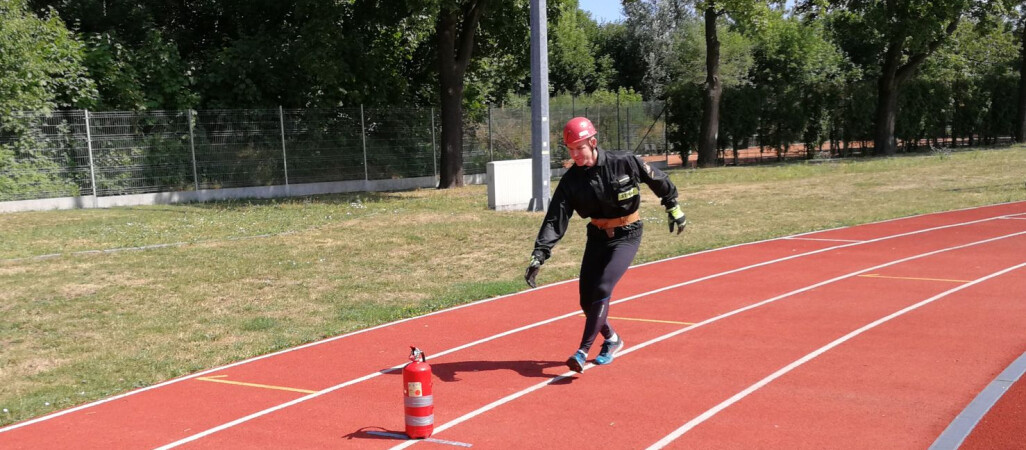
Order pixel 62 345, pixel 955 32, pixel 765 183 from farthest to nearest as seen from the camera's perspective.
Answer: pixel 955 32 → pixel 765 183 → pixel 62 345

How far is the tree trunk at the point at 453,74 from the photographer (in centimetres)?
2684

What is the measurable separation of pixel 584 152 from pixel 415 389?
2.56 m

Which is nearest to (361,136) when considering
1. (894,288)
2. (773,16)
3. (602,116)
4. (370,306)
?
(602,116)

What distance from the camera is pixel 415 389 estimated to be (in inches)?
238

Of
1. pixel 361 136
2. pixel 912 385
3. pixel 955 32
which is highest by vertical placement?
pixel 955 32

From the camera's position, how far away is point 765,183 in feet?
88.7

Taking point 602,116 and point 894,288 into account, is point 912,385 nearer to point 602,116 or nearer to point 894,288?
point 894,288

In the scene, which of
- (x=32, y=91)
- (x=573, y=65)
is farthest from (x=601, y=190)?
(x=573, y=65)

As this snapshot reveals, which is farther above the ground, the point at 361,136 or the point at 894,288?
the point at 361,136

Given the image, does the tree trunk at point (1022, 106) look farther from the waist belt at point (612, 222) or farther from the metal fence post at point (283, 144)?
the waist belt at point (612, 222)

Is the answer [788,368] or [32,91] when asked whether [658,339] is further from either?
[32,91]

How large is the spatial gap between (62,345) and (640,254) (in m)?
7.95

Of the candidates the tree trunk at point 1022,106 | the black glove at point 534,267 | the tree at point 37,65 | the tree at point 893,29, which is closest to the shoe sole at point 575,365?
the black glove at point 534,267

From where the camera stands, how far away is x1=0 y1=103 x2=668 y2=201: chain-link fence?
22.1 meters
